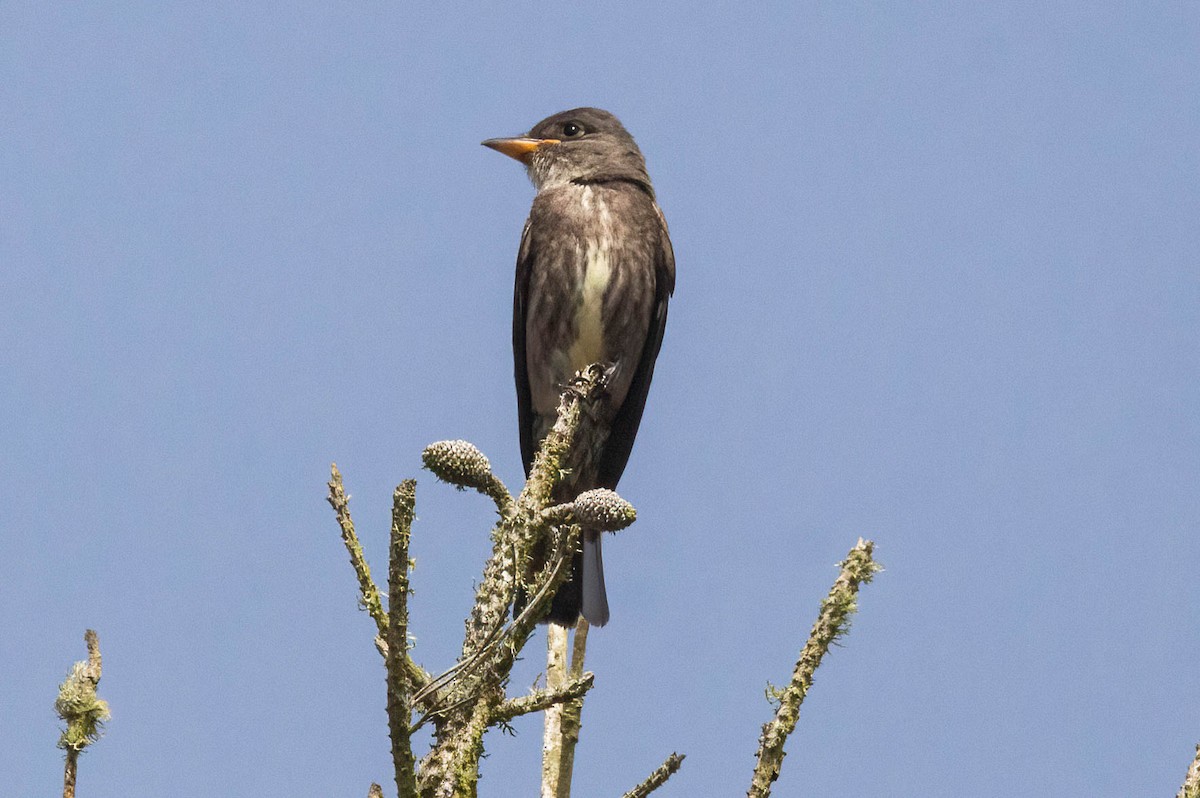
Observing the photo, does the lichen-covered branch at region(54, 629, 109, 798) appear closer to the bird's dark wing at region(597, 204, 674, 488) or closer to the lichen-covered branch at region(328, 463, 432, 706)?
the lichen-covered branch at region(328, 463, 432, 706)

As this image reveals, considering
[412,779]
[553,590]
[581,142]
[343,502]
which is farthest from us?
[581,142]

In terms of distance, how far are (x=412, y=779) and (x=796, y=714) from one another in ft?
2.31

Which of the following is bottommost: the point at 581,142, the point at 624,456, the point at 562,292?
the point at 624,456

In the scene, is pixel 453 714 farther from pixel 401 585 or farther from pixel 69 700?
pixel 69 700

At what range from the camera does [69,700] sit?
2.20 meters

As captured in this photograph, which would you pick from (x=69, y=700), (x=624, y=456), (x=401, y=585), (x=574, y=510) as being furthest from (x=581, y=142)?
(x=69, y=700)

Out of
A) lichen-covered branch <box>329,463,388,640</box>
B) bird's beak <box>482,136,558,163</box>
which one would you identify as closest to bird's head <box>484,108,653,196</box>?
bird's beak <box>482,136,558,163</box>

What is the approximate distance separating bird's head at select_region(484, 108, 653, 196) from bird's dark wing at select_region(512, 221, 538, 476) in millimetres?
514

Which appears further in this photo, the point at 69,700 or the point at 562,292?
the point at 562,292

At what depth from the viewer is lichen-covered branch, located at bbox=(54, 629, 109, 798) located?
217 centimetres

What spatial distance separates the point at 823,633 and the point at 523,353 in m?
4.26

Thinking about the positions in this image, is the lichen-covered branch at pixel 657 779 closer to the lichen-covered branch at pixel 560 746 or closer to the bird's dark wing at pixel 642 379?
the lichen-covered branch at pixel 560 746

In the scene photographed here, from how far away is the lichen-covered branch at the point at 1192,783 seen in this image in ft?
7.76

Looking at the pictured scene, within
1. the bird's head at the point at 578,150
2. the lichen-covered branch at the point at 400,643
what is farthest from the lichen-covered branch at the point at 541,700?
the bird's head at the point at 578,150
